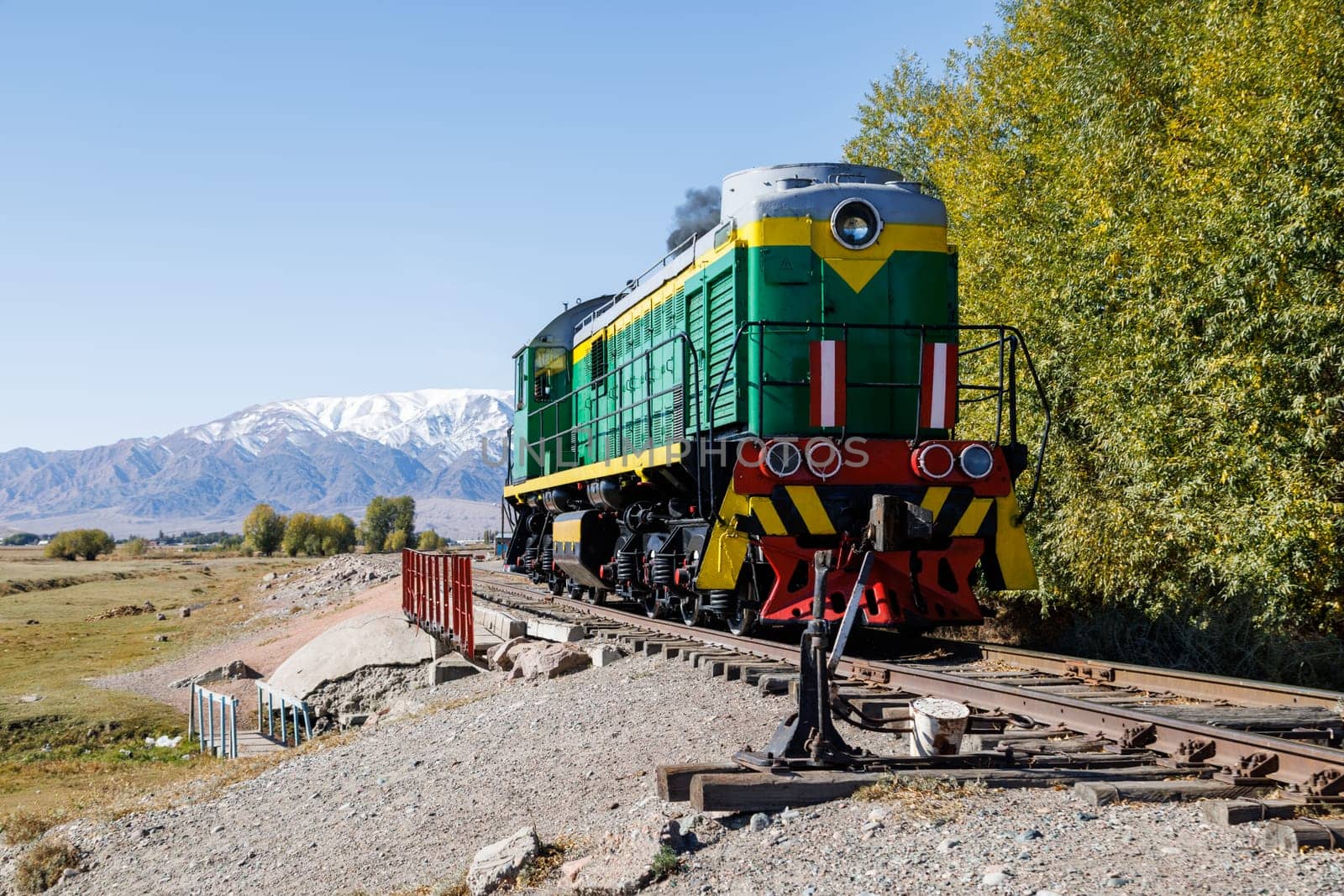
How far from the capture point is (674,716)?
7.15 meters

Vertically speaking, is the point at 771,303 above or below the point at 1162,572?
above

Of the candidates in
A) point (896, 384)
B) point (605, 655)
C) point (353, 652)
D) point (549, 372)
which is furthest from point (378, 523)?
point (896, 384)

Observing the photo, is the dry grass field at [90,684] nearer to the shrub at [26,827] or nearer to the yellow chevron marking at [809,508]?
the shrub at [26,827]

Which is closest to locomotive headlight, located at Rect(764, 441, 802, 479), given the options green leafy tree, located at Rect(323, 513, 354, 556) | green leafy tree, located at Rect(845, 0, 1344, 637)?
green leafy tree, located at Rect(845, 0, 1344, 637)

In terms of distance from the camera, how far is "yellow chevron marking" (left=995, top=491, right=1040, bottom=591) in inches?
360

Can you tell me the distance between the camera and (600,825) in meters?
5.27

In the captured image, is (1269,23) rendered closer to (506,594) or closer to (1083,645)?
(1083,645)

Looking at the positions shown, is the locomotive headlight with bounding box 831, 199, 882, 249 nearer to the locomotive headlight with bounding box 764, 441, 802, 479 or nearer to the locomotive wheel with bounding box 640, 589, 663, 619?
the locomotive headlight with bounding box 764, 441, 802, 479

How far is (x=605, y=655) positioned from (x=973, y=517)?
128 inches

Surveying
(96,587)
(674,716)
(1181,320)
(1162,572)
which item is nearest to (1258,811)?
(674,716)

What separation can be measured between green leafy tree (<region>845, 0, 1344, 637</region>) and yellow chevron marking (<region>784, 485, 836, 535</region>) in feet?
11.3

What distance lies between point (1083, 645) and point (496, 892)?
8686mm

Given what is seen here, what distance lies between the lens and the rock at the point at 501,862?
15.9ft

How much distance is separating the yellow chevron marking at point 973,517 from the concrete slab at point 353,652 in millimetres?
8745
